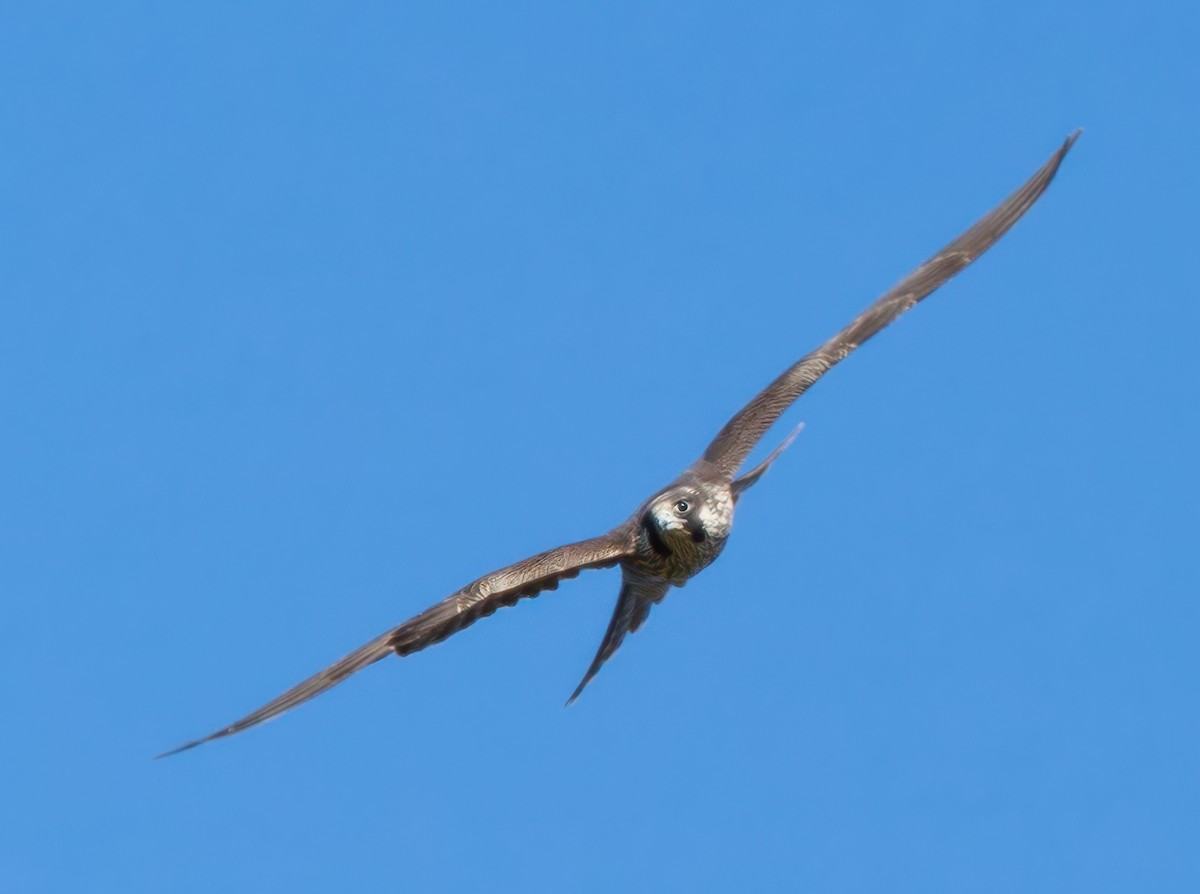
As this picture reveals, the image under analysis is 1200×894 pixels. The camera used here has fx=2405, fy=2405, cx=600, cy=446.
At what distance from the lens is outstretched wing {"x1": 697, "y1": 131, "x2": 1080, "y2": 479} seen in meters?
24.2

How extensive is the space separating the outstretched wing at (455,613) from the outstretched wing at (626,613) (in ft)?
4.89

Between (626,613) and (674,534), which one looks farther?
(626,613)

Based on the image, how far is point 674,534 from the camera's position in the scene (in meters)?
22.1

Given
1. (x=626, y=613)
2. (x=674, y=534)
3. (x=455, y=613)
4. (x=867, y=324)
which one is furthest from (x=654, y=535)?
(x=867, y=324)

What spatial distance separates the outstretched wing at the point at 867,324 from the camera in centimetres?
2416

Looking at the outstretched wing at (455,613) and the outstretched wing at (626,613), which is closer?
the outstretched wing at (455,613)

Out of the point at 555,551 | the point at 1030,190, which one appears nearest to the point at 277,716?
the point at 555,551

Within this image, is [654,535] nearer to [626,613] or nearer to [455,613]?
[626,613]

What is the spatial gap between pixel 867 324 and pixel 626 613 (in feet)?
13.9

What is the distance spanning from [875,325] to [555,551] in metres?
5.44

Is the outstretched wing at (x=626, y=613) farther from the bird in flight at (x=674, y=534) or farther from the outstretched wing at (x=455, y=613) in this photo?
the outstretched wing at (x=455, y=613)

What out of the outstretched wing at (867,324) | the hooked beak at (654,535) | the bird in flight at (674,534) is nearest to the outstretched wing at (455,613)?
the bird in flight at (674,534)

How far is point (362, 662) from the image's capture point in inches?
808

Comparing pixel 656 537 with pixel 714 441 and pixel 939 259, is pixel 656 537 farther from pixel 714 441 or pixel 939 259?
pixel 939 259
